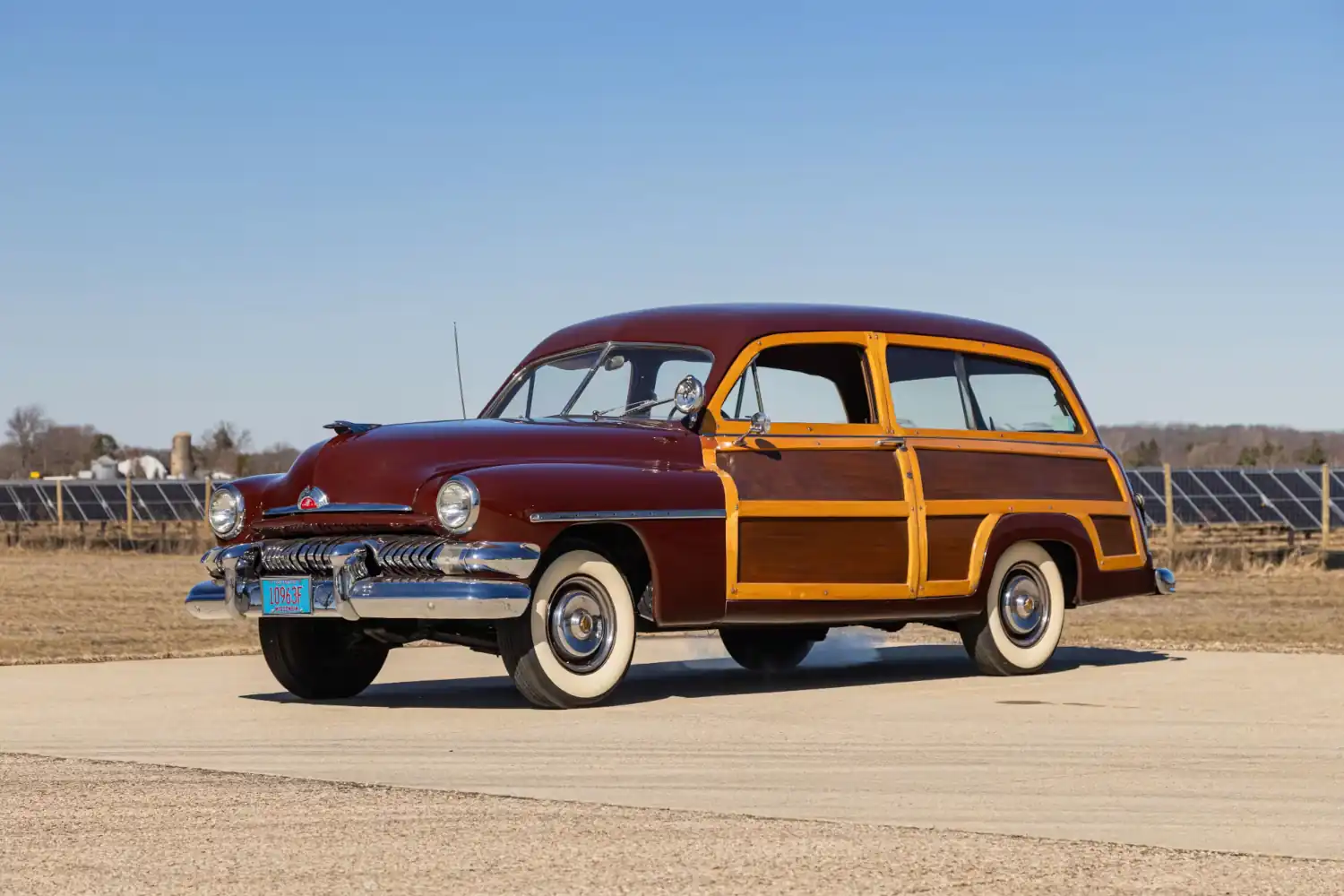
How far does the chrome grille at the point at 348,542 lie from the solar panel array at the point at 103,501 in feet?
169

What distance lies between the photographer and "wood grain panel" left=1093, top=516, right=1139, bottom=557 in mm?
11516

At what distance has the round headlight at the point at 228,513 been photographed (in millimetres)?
9531

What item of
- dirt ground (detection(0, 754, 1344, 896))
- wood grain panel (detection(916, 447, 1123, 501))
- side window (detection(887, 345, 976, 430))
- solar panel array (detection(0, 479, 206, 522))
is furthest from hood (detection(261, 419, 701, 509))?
solar panel array (detection(0, 479, 206, 522))

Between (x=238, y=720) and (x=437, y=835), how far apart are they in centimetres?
371

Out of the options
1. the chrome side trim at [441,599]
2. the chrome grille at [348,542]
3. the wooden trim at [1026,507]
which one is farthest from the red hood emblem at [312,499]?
the wooden trim at [1026,507]

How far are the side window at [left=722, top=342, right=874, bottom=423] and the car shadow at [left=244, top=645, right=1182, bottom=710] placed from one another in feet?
4.78

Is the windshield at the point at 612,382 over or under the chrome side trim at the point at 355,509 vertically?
over

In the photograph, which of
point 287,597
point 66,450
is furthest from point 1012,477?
point 66,450

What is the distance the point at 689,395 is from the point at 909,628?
7.82m

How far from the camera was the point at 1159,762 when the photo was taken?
22.9 ft

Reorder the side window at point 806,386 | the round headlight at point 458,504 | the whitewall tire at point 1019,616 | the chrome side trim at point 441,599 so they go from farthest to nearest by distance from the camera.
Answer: the whitewall tire at point 1019,616, the side window at point 806,386, the round headlight at point 458,504, the chrome side trim at point 441,599

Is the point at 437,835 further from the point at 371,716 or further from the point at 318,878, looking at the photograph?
the point at 371,716

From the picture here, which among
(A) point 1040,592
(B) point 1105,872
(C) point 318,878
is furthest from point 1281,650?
(C) point 318,878

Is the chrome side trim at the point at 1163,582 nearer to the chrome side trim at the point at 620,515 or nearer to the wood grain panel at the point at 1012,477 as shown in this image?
the wood grain panel at the point at 1012,477
